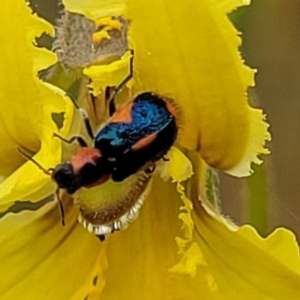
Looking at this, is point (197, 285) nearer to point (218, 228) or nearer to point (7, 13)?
point (218, 228)

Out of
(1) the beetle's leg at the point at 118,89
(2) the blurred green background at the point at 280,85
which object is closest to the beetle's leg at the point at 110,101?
(1) the beetle's leg at the point at 118,89

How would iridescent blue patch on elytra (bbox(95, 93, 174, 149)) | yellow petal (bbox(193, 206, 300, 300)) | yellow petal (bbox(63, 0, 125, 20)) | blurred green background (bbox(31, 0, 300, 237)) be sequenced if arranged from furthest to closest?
blurred green background (bbox(31, 0, 300, 237))
yellow petal (bbox(193, 206, 300, 300))
iridescent blue patch on elytra (bbox(95, 93, 174, 149))
yellow petal (bbox(63, 0, 125, 20))

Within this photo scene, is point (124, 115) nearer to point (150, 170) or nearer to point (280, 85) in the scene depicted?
point (150, 170)

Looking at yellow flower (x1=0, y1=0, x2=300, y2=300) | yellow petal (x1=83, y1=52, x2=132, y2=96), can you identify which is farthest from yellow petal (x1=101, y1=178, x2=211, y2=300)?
yellow petal (x1=83, y1=52, x2=132, y2=96)

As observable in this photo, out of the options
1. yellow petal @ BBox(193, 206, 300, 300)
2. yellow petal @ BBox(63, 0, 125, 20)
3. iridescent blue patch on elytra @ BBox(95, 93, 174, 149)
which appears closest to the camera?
yellow petal @ BBox(63, 0, 125, 20)

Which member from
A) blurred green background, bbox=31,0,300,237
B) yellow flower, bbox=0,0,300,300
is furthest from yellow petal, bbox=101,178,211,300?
blurred green background, bbox=31,0,300,237

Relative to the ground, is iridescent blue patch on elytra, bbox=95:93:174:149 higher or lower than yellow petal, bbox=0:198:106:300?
higher

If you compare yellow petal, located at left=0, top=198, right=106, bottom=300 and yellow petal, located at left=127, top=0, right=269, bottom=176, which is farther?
yellow petal, located at left=0, top=198, right=106, bottom=300

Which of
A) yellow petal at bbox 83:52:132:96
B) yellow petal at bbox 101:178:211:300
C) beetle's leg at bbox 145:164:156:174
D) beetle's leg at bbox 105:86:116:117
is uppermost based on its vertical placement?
yellow petal at bbox 83:52:132:96

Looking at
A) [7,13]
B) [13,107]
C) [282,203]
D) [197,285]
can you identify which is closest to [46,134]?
[13,107]

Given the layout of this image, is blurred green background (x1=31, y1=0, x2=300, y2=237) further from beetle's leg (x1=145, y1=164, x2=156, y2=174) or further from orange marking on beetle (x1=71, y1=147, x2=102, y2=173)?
orange marking on beetle (x1=71, y1=147, x2=102, y2=173)
